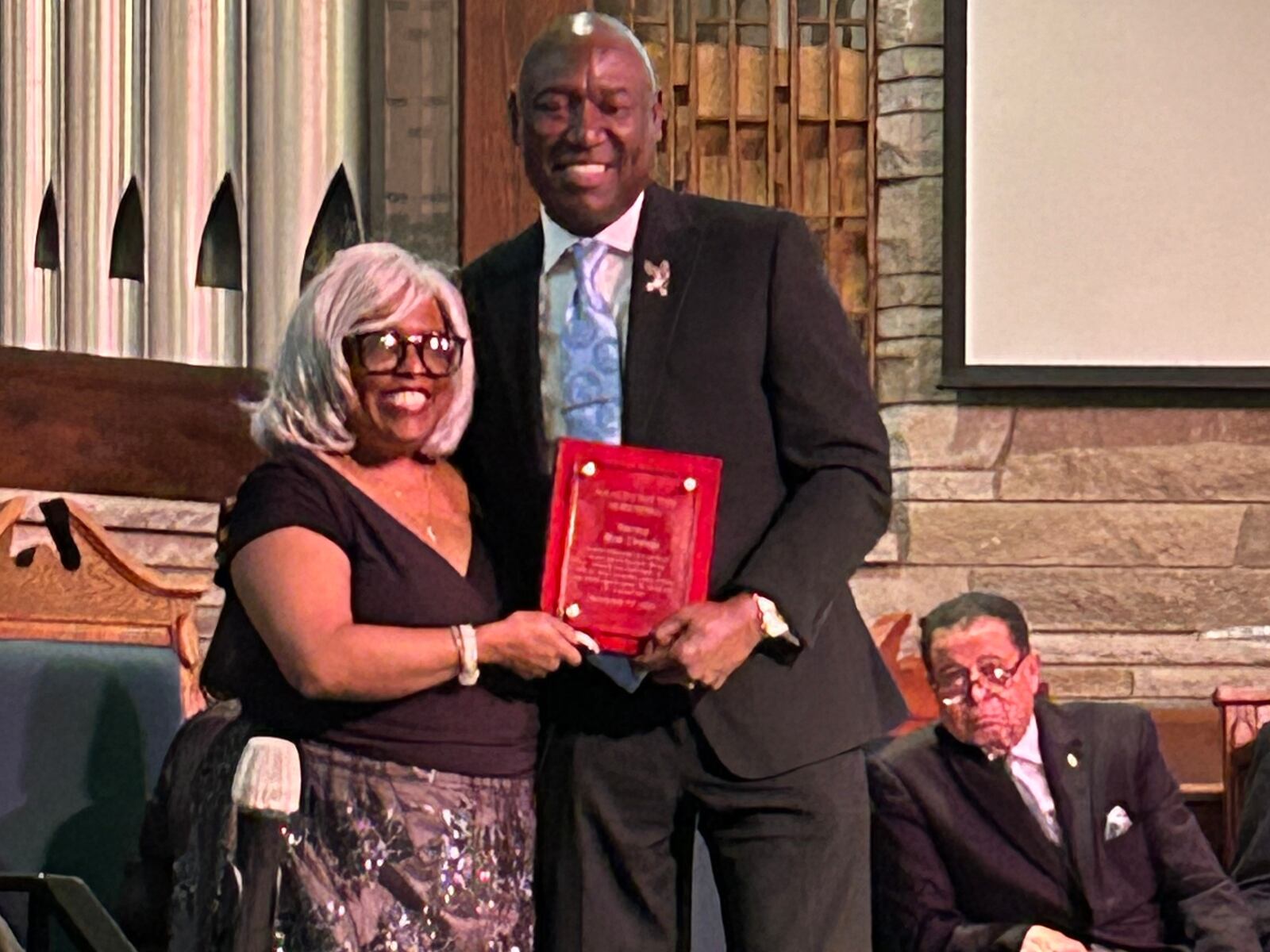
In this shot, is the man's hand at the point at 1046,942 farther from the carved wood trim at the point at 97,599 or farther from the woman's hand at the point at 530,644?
the woman's hand at the point at 530,644

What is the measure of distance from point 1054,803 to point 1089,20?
9.96ft

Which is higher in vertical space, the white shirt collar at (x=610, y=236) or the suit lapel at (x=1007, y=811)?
the white shirt collar at (x=610, y=236)

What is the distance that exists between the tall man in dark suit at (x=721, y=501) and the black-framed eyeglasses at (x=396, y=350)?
0.10 m

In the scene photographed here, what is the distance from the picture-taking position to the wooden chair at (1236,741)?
4.31 meters

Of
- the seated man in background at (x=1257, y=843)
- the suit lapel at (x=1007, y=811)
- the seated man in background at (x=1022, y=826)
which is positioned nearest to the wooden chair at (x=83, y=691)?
the seated man in background at (x=1022, y=826)

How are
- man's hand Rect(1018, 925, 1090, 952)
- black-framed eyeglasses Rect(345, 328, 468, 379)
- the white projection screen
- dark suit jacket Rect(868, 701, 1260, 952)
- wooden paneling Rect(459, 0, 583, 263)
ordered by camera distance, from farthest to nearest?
the white projection screen < wooden paneling Rect(459, 0, 583, 263) < dark suit jacket Rect(868, 701, 1260, 952) < man's hand Rect(1018, 925, 1090, 952) < black-framed eyeglasses Rect(345, 328, 468, 379)

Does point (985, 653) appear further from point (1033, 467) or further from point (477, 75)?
point (1033, 467)

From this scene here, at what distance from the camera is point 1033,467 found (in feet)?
20.8

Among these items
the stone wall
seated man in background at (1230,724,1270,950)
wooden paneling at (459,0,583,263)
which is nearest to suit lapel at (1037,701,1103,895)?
seated man in background at (1230,724,1270,950)

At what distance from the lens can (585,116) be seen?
2.33 meters

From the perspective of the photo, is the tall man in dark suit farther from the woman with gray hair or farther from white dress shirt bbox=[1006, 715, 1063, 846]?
white dress shirt bbox=[1006, 715, 1063, 846]

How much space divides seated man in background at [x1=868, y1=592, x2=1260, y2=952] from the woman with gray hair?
5.17 ft

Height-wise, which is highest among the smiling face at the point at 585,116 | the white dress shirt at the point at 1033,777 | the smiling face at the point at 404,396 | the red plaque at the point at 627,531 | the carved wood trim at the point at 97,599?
the smiling face at the point at 585,116

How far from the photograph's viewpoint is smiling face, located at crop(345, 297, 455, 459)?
2328 mm
